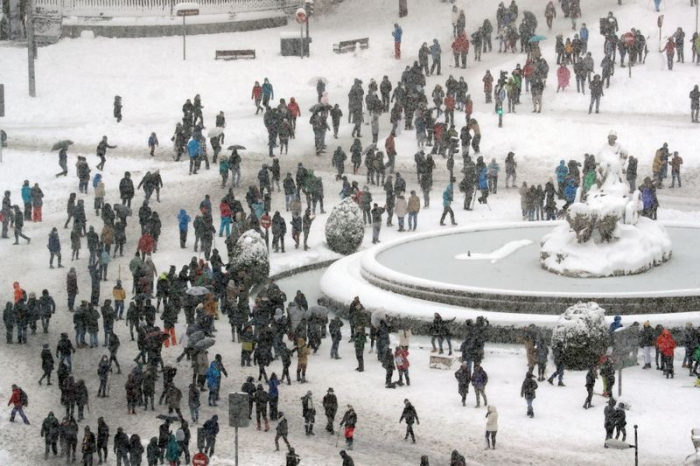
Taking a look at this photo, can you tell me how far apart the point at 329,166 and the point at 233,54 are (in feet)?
43.8

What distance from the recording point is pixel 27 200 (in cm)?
4888

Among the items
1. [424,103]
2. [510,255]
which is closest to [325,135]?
[424,103]

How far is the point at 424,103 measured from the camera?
55312mm

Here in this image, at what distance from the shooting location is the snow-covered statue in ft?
129

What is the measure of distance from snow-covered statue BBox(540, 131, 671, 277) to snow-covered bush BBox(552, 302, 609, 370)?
440cm

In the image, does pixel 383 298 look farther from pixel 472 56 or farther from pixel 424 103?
pixel 472 56

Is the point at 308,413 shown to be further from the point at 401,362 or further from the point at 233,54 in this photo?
the point at 233,54

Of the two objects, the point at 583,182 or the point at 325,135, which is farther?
the point at 325,135

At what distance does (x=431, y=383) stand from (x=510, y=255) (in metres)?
8.09

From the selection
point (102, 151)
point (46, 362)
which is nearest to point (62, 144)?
point (102, 151)

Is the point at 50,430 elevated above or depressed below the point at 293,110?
below

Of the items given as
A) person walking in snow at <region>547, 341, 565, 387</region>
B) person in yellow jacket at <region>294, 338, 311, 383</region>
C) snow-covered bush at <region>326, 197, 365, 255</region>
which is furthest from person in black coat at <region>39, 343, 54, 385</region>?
snow-covered bush at <region>326, 197, 365, 255</region>

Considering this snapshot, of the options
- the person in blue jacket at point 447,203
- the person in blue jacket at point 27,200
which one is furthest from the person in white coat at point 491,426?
the person in blue jacket at point 27,200

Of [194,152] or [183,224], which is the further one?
[194,152]
